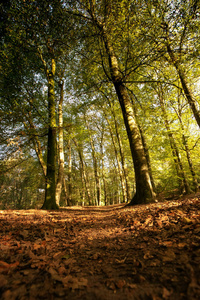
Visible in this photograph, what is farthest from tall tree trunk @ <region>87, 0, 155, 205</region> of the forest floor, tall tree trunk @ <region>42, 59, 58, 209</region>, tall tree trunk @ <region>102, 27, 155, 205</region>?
tall tree trunk @ <region>42, 59, 58, 209</region>

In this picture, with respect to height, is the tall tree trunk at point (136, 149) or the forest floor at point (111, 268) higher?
the tall tree trunk at point (136, 149)

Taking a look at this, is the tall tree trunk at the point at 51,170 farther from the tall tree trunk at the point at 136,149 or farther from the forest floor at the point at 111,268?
the forest floor at the point at 111,268

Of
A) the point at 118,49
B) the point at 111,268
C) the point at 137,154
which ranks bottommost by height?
the point at 111,268

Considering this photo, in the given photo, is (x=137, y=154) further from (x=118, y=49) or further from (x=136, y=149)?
(x=118, y=49)

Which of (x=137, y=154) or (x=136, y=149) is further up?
(x=136, y=149)

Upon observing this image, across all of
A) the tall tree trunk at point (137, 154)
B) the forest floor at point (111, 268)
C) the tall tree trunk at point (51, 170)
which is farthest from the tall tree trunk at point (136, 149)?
the tall tree trunk at point (51, 170)

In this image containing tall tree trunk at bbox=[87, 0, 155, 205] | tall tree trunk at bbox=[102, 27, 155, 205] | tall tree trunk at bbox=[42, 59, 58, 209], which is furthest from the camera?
tall tree trunk at bbox=[42, 59, 58, 209]

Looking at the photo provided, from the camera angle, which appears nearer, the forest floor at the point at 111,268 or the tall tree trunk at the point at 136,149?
the forest floor at the point at 111,268

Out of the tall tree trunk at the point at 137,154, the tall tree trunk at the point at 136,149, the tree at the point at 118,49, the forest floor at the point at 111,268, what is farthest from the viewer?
the tall tree trunk at the point at 137,154

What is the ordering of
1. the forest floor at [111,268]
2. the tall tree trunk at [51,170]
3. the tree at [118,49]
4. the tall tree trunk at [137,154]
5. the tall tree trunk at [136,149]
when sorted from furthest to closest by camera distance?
the tall tree trunk at [51,170] < the tall tree trunk at [137,154] < the tall tree trunk at [136,149] < the tree at [118,49] < the forest floor at [111,268]

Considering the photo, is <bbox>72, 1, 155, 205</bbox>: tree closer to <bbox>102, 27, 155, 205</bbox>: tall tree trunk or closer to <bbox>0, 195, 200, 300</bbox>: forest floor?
<bbox>102, 27, 155, 205</bbox>: tall tree trunk

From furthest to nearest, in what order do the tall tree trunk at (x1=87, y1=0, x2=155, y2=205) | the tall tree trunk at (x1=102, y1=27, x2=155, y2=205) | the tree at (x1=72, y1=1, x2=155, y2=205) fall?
the tall tree trunk at (x1=102, y1=27, x2=155, y2=205), the tall tree trunk at (x1=87, y1=0, x2=155, y2=205), the tree at (x1=72, y1=1, x2=155, y2=205)

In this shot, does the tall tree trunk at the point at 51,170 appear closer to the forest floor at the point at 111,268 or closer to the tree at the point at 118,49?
the tree at the point at 118,49

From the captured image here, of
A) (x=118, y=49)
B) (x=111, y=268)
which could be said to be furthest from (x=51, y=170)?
(x=111, y=268)
